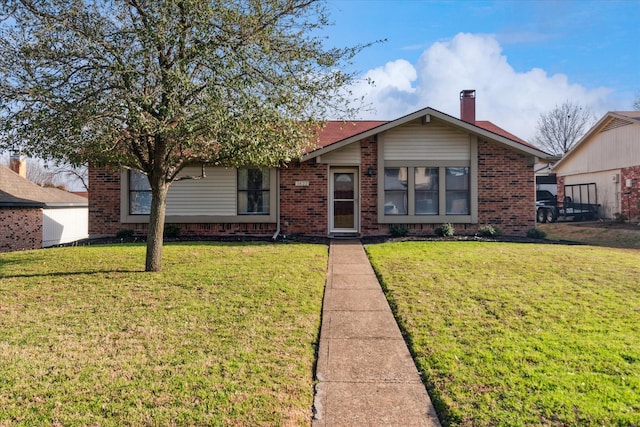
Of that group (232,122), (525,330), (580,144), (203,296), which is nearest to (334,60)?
(232,122)

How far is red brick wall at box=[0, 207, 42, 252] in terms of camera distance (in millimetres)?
15945

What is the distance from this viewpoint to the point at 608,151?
69.2 ft

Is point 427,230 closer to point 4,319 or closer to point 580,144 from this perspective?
point 4,319

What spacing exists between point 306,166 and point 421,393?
33.7 ft

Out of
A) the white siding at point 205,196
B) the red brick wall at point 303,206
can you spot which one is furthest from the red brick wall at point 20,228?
the red brick wall at point 303,206

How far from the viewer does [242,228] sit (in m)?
13.3

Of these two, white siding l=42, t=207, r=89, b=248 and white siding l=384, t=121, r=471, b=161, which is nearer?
white siding l=384, t=121, r=471, b=161

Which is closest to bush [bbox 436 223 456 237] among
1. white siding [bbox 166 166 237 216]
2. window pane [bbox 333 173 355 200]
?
window pane [bbox 333 173 355 200]

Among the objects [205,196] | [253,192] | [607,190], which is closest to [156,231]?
[205,196]

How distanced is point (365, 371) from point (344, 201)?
9.94 meters

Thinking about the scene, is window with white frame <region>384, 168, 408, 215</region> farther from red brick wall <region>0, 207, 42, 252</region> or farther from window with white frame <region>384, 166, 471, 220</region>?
red brick wall <region>0, 207, 42, 252</region>

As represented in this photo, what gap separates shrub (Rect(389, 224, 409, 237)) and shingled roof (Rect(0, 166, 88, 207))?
1466 centimetres

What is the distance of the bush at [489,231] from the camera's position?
12633 millimetres

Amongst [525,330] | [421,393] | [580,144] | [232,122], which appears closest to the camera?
[421,393]
